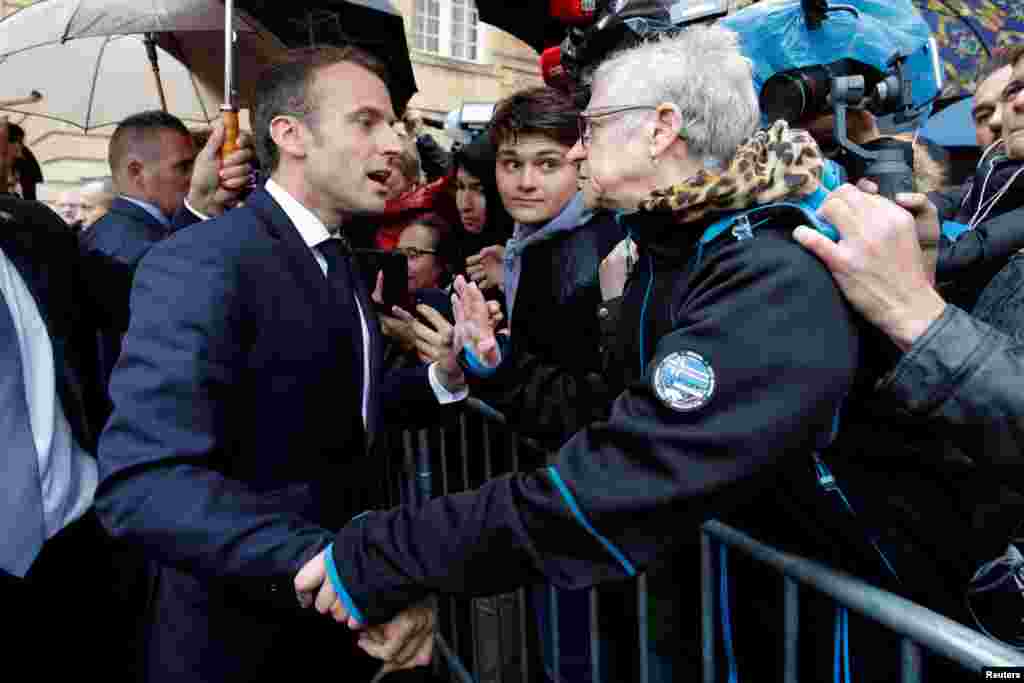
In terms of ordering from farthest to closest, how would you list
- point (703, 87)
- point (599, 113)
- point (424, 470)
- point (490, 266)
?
point (490, 266) < point (424, 470) < point (599, 113) < point (703, 87)

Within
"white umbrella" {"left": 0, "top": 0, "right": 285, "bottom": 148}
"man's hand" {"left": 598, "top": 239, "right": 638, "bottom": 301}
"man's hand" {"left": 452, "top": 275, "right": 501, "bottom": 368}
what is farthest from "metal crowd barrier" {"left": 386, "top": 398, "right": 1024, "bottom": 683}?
"white umbrella" {"left": 0, "top": 0, "right": 285, "bottom": 148}

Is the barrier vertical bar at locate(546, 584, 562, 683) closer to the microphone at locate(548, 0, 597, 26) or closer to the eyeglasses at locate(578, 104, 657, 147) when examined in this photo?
the eyeglasses at locate(578, 104, 657, 147)

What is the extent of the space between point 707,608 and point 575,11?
7.61 ft

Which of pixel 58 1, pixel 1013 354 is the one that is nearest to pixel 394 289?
pixel 1013 354

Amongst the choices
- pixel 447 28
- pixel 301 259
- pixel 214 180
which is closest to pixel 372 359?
pixel 301 259

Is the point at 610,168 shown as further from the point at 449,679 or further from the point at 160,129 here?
the point at 160,129

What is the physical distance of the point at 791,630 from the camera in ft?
5.04

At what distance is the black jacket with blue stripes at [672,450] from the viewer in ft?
4.22

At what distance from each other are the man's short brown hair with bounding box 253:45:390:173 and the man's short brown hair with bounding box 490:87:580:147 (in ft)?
2.54

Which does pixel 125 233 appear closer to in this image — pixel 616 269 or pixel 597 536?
pixel 616 269

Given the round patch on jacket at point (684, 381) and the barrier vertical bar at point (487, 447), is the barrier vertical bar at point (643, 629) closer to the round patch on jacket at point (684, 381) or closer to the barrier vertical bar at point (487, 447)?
the round patch on jacket at point (684, 381)

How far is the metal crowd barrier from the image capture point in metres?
1.29

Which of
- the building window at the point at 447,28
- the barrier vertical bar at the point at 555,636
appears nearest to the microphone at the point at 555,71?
the barrier vertical bar at the point at 555,636

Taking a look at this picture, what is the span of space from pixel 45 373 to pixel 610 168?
1.80 metres
